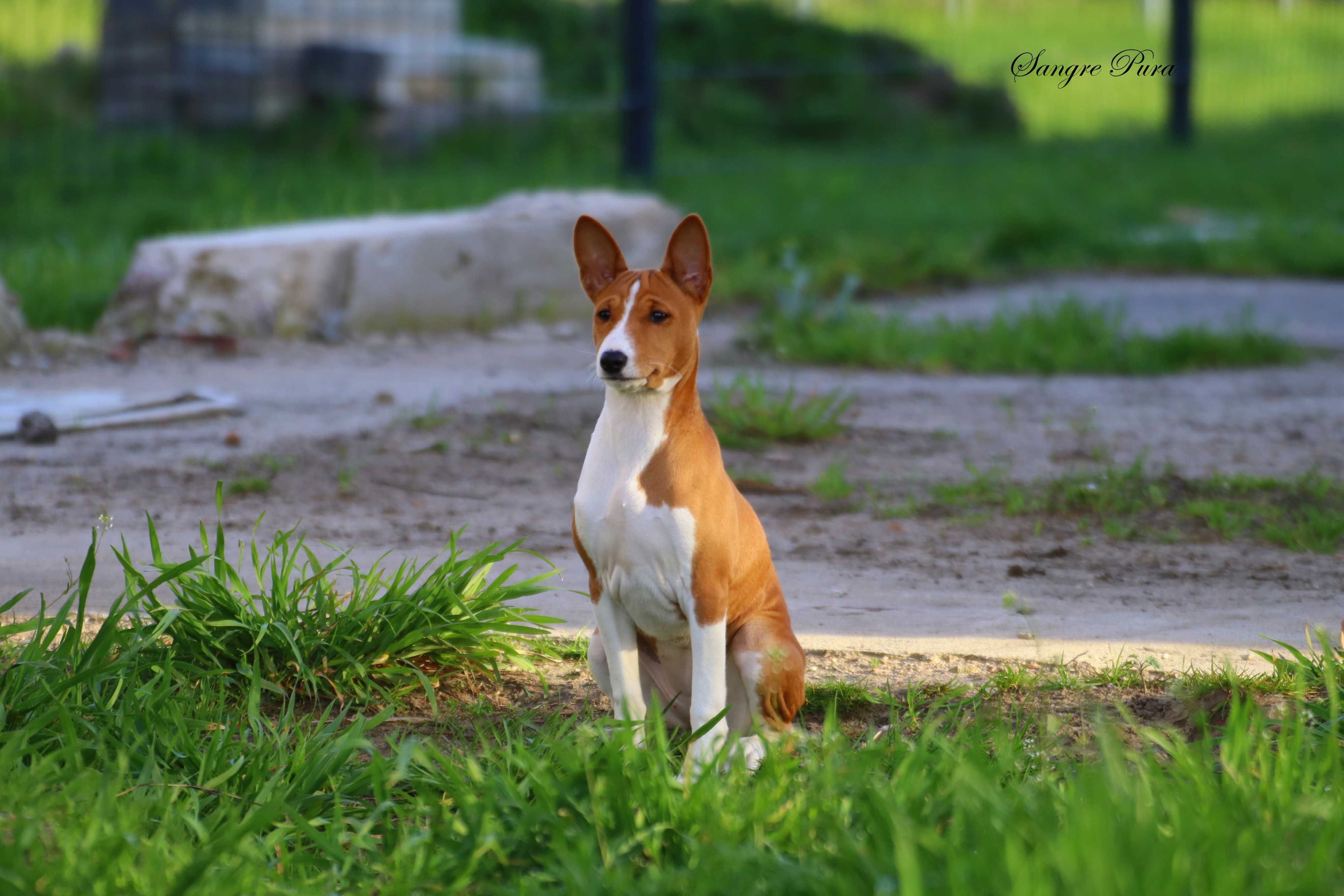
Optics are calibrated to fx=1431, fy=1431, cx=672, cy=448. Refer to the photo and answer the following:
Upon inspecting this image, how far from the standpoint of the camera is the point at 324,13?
1180 cm

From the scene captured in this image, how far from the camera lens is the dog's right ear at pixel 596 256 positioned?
2707mm

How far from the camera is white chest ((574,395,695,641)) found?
2564mm

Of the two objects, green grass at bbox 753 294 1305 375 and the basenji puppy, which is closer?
the basenji puppy

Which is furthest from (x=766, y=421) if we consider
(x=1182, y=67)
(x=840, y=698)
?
(x=1182, y=67)

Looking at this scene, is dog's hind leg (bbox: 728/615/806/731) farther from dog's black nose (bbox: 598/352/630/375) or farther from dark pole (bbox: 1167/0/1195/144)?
dark pole (bbox: 1167/0/1195/144)

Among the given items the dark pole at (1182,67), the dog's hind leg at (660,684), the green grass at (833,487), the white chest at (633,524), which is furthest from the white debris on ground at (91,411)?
the dark pole at (1182,67)

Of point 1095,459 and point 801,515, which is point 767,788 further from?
point 1095,459

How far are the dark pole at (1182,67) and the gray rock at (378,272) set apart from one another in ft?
26.6

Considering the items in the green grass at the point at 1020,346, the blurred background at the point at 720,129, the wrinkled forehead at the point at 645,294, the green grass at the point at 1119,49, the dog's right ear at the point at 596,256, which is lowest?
the green grass at the point at 1020,346

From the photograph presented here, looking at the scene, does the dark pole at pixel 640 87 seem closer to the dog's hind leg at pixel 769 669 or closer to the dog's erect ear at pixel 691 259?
the dog's erect ear at pixel 691 259

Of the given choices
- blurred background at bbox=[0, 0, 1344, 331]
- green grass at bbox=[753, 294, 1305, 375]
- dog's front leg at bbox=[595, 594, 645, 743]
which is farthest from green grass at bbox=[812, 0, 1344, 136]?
dog's front leg at bbox=[595, 594, 645, 743]

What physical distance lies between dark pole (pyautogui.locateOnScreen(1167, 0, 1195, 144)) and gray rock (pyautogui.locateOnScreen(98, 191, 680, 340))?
8.10 m

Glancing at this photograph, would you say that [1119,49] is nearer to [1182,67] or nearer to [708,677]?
[1182,67]

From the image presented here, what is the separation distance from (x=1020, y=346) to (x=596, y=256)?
422 cm
